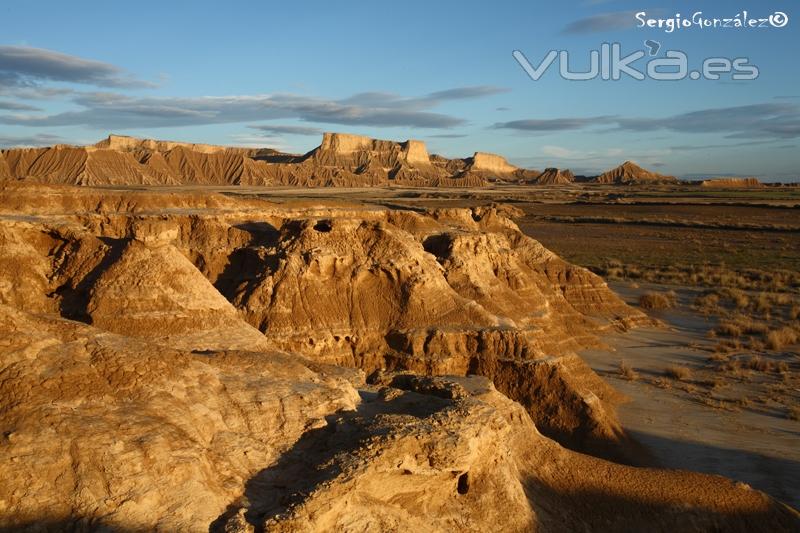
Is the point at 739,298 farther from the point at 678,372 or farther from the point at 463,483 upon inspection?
the point at 463,483

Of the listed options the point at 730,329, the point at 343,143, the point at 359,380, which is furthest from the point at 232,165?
the point at 359,380

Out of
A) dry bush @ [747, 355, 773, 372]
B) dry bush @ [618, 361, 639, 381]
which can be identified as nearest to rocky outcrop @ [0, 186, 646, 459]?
dry bush @ [618, 361, 639, 381]

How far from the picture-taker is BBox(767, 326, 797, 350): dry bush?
2592cm

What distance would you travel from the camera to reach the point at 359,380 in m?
10.1

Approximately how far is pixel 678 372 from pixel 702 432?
16.6 feet

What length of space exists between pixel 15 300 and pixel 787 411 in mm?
19410

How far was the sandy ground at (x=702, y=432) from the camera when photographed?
48.3ft

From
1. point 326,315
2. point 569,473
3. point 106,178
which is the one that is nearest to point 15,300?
point 326,315

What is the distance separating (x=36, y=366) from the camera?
22.5ft

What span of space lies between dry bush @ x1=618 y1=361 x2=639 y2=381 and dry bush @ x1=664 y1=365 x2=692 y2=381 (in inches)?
46.3

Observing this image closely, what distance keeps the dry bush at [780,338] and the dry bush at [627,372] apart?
7.63 meters

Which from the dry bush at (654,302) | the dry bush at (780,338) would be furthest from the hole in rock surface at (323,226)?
the dry bush at (654,302)

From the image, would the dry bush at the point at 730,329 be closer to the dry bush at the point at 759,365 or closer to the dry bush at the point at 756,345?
the dry bush at the point at 756,345

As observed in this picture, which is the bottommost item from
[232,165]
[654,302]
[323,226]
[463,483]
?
[654,302]
